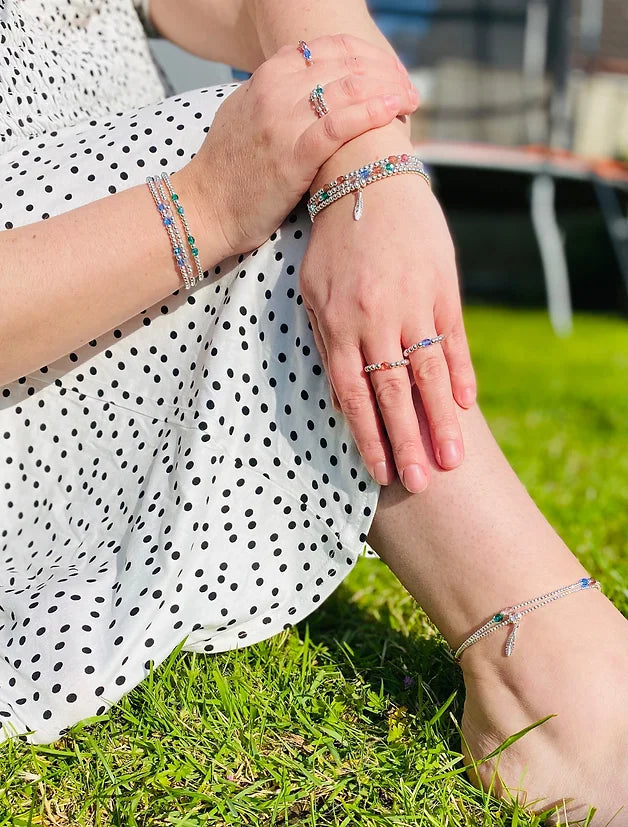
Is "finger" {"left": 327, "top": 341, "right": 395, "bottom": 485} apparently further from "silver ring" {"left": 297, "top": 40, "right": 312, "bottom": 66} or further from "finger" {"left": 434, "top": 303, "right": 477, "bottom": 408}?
"silver ring" {"left": 297, "top": 40, "right": 312, "bottom": 66}

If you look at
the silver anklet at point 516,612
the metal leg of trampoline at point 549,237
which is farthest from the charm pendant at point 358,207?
the metal leg of trampoline at point 549,237

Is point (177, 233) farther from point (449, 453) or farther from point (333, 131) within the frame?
point (449, 453)

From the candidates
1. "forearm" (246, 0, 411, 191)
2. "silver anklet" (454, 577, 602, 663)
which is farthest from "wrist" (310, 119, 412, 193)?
"silver anklet" (454, 577, 602, 663)

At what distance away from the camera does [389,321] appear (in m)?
0.92

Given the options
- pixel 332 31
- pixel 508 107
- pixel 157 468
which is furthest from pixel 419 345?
pixel 508 107

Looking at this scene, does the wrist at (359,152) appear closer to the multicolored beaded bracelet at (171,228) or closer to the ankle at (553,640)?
the multicolored beaded bracelet at (171,228)

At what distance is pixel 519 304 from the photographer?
7547mm

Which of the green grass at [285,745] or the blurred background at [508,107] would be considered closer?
the green grass at [285,745]

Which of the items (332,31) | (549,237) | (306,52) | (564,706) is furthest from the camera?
(549,237)

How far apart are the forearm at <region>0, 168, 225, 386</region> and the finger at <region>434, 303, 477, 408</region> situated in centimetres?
29

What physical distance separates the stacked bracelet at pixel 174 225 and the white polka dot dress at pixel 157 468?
0.06 m

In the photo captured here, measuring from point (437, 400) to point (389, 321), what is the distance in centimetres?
10

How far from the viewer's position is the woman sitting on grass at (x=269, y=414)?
93cm

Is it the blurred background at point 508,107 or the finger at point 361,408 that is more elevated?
the finger at point 361,408
